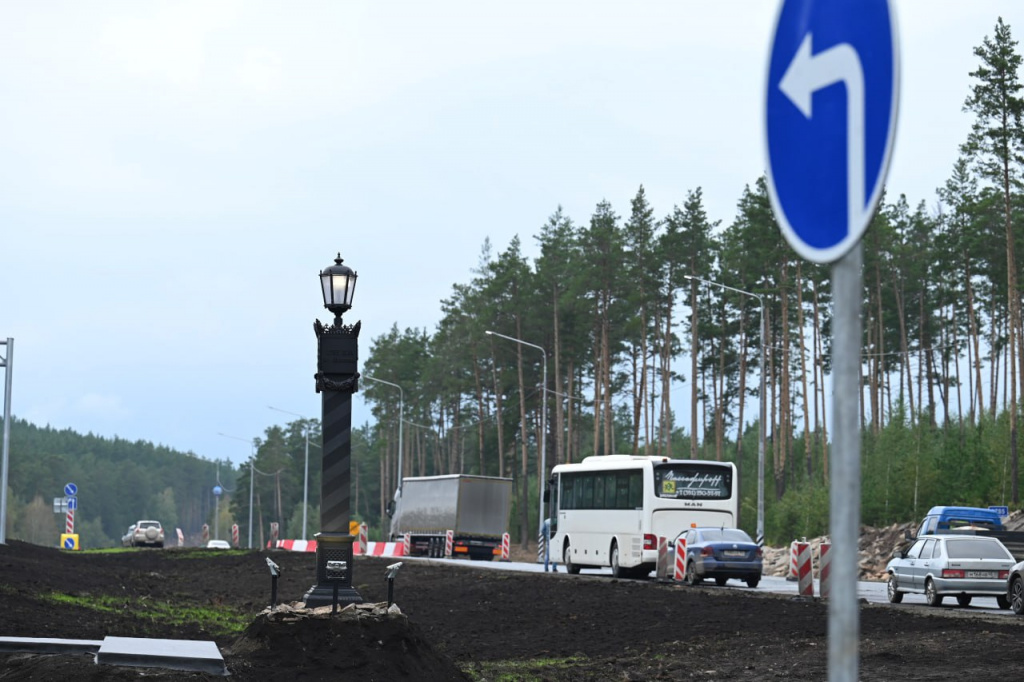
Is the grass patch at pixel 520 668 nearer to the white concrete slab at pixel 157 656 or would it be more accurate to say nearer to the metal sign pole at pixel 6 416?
the white concrete slab at pixel 157 656

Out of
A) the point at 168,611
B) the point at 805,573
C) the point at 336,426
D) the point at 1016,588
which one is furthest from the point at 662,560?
the point at 336,426

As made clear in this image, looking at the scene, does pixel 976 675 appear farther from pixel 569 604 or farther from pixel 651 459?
pixel 651 459

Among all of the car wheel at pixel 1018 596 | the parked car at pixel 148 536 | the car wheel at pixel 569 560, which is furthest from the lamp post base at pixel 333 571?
the parked car at pixel 148 536

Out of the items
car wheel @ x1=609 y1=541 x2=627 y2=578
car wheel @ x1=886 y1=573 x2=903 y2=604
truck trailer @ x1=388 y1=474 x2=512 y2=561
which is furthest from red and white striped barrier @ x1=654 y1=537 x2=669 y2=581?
truck trailer @ x1=388 y1=474 x2=512 y2=561

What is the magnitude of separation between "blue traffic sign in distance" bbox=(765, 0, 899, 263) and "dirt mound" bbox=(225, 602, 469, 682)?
Result: 10.5 m

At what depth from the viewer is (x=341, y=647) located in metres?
14.0

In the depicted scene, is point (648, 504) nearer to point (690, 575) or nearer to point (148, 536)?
point (690, 575)

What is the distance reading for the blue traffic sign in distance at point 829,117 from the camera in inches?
138

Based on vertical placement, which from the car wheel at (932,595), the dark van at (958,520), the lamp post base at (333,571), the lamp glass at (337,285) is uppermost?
the lamp glass at (337,285)

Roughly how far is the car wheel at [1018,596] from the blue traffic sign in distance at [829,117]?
22910 mm

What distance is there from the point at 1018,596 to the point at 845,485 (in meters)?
23.3

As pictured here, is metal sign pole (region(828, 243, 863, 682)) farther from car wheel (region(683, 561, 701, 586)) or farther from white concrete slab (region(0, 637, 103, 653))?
car wheel (region(683, 561, 701, 586))

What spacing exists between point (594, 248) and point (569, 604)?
207ft

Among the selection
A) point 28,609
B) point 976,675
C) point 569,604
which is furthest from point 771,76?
point 569,604
